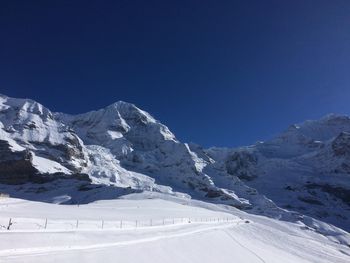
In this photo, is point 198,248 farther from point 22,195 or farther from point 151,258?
point 22,195

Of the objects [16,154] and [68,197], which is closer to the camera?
[68,197]

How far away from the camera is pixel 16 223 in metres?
18.8

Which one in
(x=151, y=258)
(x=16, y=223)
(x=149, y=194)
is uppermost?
(x=149, y=194)

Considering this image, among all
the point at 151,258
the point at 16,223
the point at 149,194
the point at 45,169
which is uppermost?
the point at 45,169

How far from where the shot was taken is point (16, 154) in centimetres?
19462

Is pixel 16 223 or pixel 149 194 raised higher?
pixel 149 194

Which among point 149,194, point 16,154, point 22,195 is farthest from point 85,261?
point 16,154

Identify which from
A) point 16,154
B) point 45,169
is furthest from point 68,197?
point 16,154

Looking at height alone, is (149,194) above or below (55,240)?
above

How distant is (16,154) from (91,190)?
70.0 meters

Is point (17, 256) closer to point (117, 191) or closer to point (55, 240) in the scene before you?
point (55, 240)

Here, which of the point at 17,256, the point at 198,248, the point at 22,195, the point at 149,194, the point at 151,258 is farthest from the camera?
the point at 22,195

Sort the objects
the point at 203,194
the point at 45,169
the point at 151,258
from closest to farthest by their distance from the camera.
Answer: the point at 151,258, the point at 45,169, the point at 203,194

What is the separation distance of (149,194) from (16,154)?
292 ft
